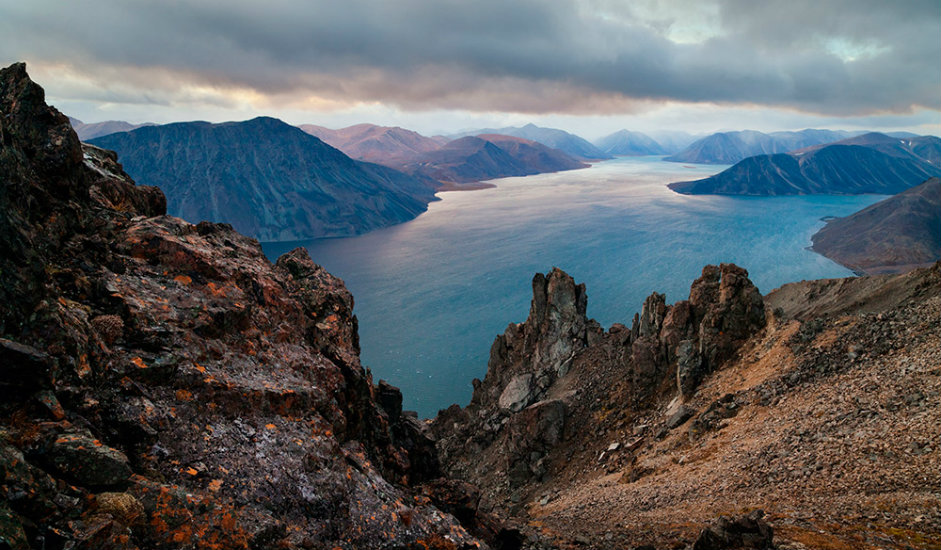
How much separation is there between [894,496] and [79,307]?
2372 centimetres

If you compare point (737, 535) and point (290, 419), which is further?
point (737, 535)

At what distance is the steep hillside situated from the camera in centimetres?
1572

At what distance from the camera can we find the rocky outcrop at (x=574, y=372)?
32719mm

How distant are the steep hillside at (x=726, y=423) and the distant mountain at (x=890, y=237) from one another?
147997 mm

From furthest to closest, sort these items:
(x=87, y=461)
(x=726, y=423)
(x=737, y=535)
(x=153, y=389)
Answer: (x=726, y=423)
(x=737, y=535)
(x=153, y=389)
(x=87, y=461)

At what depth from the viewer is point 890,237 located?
6629 inches

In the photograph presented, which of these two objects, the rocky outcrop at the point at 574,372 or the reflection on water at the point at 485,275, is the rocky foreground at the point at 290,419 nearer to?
the rocky outcrop at the point at 574,372

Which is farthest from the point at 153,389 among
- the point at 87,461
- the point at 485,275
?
the point at 485,275

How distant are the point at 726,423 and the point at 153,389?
1057 inches

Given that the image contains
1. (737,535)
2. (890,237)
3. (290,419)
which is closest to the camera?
(290,419)

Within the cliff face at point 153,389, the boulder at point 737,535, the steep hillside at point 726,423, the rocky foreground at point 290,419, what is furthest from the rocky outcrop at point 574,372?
the cliff face at point 153,389

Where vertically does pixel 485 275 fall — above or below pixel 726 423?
below

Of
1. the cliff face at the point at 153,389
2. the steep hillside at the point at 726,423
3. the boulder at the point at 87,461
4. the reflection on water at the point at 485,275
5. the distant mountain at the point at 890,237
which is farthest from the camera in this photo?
the distant mountain at the point at 890,237

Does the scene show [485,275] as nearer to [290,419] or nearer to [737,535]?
[737,535]
